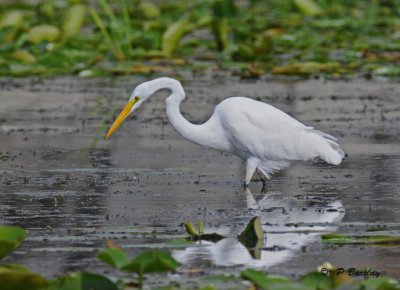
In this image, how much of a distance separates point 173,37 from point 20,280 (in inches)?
599

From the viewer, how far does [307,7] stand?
27250 millimetres

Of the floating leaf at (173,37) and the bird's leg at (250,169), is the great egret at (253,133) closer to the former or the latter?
the bird's leg at (250,169)

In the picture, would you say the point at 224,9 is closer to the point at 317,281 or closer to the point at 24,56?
the point at 24,56

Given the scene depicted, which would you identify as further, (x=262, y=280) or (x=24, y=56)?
(x=24, y=56)

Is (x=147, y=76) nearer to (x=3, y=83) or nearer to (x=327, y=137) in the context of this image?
(x=3, y=83)

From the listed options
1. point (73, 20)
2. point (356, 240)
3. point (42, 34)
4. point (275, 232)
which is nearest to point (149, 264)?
point (356, 240)

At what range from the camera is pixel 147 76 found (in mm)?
19969

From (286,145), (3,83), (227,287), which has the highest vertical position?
(3,83)

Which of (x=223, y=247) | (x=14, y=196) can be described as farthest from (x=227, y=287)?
(x=14, y=196)

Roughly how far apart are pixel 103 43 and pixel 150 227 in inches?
574

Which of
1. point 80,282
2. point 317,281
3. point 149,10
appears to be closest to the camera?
point 80,282

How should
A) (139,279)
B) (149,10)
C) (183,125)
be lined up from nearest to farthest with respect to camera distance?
(139,279) < (183,125) < (149,10)

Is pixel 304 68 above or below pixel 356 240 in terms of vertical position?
above

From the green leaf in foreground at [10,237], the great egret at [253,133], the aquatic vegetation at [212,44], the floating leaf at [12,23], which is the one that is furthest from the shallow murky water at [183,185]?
the floating leaf at [12,23]
